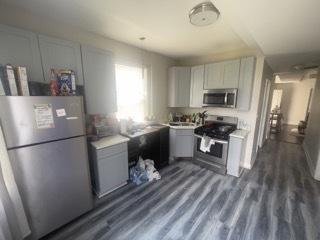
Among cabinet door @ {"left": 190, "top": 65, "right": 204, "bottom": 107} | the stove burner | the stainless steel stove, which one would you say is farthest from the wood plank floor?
cabinet door @ {"left": 190, "top": 65, "right": 204, "bottom": 107}

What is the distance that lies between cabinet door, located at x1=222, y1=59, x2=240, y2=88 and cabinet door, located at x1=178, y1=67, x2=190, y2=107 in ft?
2.85

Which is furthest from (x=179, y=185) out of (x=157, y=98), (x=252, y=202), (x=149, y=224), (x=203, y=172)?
(x=157, y=98)

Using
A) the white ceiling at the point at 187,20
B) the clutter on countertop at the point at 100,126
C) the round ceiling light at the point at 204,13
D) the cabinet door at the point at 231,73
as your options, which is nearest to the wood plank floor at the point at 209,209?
the clutter on countertop at the point at 100,126

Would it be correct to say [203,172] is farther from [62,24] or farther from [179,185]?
[62,24]

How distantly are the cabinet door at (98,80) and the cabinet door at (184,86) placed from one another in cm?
175

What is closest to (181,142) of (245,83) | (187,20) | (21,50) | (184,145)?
(184,145)

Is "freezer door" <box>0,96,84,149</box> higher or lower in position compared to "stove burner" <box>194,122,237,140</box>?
higher

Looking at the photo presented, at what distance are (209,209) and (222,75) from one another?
7.99ft

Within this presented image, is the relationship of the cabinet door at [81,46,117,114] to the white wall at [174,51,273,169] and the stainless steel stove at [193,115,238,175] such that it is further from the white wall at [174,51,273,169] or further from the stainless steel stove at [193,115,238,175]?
the white wall at [174,51,273,169]

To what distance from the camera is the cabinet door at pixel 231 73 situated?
2.79 meters

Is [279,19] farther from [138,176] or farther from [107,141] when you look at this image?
[138,176]

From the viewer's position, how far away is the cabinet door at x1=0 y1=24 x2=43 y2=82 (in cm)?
144

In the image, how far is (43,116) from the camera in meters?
1.40

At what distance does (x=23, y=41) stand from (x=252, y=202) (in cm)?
354
